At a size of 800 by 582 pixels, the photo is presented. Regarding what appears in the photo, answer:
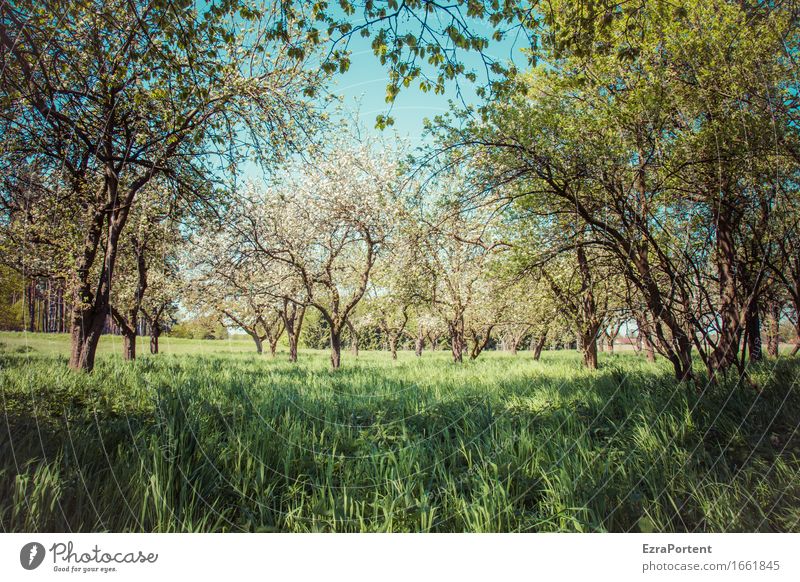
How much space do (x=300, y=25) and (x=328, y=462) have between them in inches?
158

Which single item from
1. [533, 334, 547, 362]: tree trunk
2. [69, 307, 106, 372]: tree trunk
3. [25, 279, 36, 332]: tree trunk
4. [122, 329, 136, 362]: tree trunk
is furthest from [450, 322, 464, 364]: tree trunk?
[25, 279, 36, 332]: tree trunk

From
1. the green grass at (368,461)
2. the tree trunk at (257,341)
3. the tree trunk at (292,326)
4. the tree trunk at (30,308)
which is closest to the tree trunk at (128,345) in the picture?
the green grass at (368,461)

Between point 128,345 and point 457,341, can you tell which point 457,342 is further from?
point 128,345

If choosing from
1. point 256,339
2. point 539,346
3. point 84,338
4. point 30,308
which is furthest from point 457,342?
point 30,308

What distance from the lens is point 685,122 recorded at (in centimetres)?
490

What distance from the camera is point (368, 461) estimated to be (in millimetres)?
→ 3150

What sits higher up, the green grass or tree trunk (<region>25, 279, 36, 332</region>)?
tree trunk (<region>25, 279, 36, 332</region>)

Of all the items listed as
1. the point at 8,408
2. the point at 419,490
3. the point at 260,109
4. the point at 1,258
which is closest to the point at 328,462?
the point at 419,490

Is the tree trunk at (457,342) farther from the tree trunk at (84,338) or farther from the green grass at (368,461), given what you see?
Result: the tree trunk at (84,338)

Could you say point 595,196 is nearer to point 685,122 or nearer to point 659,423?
point 685,122

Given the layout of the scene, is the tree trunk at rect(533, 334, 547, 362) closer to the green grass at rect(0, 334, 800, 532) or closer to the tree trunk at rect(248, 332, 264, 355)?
the green grass at rect(0, 334, 800, 532)

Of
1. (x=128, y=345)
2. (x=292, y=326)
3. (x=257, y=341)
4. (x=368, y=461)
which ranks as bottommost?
(x=368, y=461)

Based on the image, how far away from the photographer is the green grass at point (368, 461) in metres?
2.27

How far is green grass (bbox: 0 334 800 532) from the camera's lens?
2.27 meters
